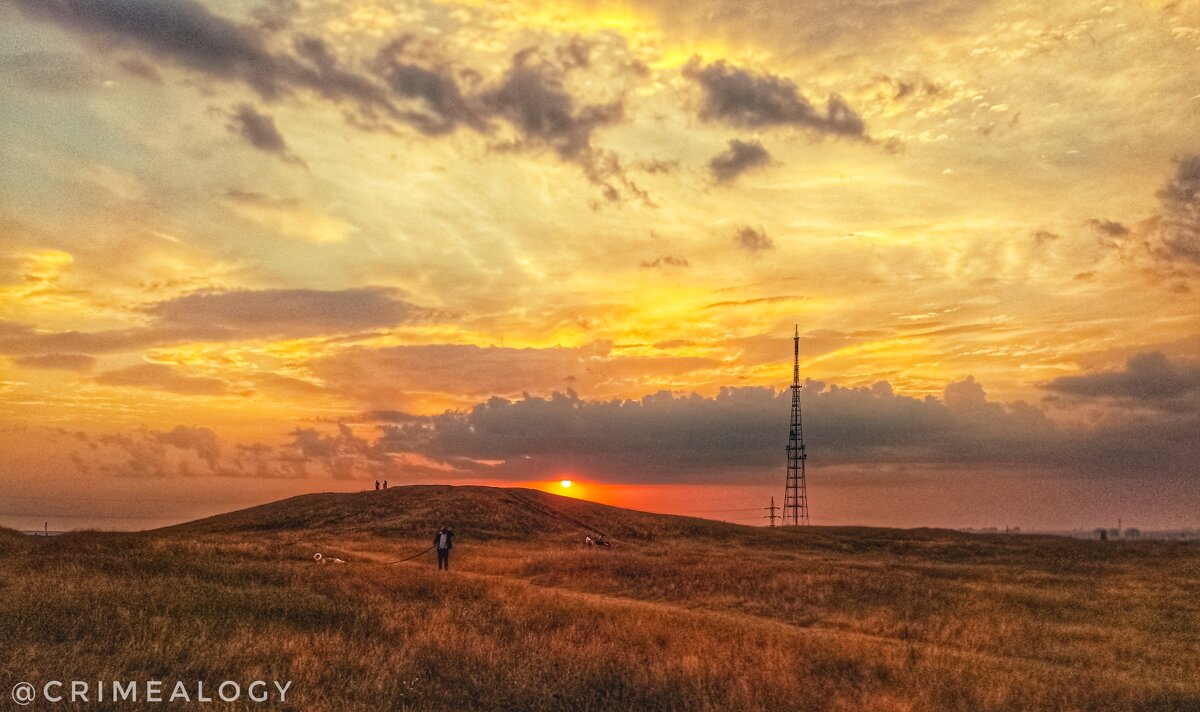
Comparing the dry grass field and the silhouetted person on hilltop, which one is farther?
the silhouetted person on hilltop

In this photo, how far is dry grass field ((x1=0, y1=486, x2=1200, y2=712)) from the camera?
1487cm

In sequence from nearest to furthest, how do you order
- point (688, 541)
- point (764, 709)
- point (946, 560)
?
point (764, 709), point (946, 560), point (688, 541)

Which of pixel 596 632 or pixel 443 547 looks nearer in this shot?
pixel 596 632

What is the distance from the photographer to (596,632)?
2061 centimetres

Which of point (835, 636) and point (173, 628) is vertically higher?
point (173, 628)

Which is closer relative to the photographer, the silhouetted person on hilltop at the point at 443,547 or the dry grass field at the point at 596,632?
the dry grass field at the point at 596,632

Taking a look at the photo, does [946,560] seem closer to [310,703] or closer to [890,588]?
[890,588]

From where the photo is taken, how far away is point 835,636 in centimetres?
2505

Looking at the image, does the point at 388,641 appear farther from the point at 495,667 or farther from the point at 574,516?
the point at 574,516

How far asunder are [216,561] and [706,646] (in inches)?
747

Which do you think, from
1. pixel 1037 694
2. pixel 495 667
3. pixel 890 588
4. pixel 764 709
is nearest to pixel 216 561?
pixel 495 667

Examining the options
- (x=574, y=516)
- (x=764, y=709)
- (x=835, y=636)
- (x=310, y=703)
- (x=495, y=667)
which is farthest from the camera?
(x=574, y=516)

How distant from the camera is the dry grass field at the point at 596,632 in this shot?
1487cm

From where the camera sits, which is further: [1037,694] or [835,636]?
[835,636]
